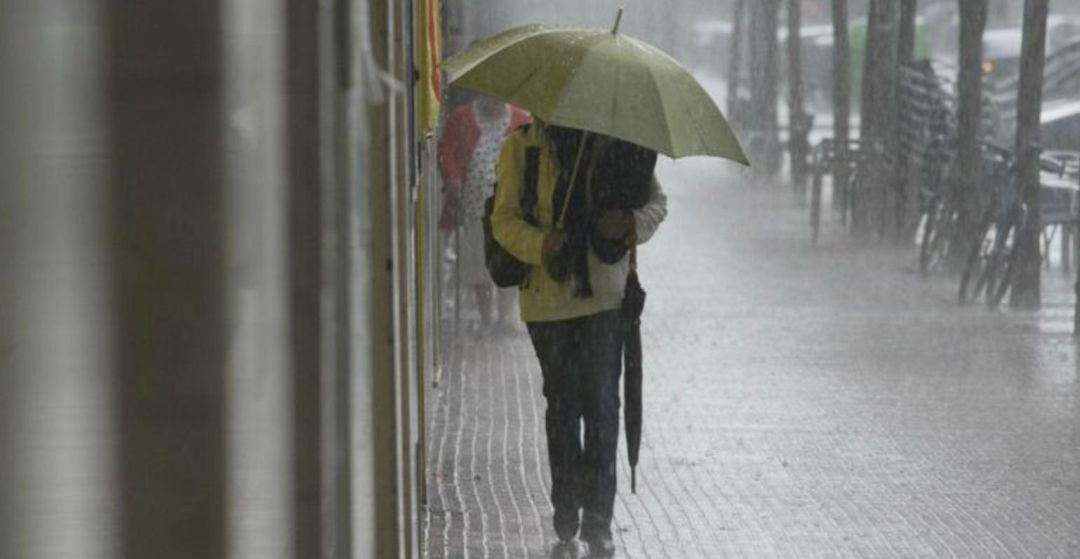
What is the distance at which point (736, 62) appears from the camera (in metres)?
34.2

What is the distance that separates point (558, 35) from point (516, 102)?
0.43 m

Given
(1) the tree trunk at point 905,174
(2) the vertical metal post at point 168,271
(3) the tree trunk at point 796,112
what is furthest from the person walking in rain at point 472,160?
(3) the tree trunk at point 796,112

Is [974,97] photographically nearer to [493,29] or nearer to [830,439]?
[493,29]

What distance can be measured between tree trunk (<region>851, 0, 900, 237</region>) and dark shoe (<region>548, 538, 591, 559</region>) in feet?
48.0

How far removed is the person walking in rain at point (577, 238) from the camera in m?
6.25

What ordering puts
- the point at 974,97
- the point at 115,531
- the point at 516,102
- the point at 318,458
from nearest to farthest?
the point at 115,531 → the point at 318,458 → the point at 516,102 → the point at 974,97

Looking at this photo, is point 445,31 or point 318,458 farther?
point 445,31

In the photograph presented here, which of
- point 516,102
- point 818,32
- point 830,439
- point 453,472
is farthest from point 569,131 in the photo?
point 818,32

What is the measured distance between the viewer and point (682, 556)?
6887 millimetres

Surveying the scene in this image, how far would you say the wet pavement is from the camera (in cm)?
732

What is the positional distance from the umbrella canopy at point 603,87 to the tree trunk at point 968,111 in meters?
11.5

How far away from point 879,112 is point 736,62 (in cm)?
1181

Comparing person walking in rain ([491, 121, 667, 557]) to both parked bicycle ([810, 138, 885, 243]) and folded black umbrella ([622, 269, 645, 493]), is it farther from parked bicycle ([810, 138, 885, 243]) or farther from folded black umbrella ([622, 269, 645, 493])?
parked bicycle ([810, 138, 885, 243])

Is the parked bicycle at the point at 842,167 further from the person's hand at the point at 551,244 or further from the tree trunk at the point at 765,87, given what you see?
the person's hand at the point at 551,244
